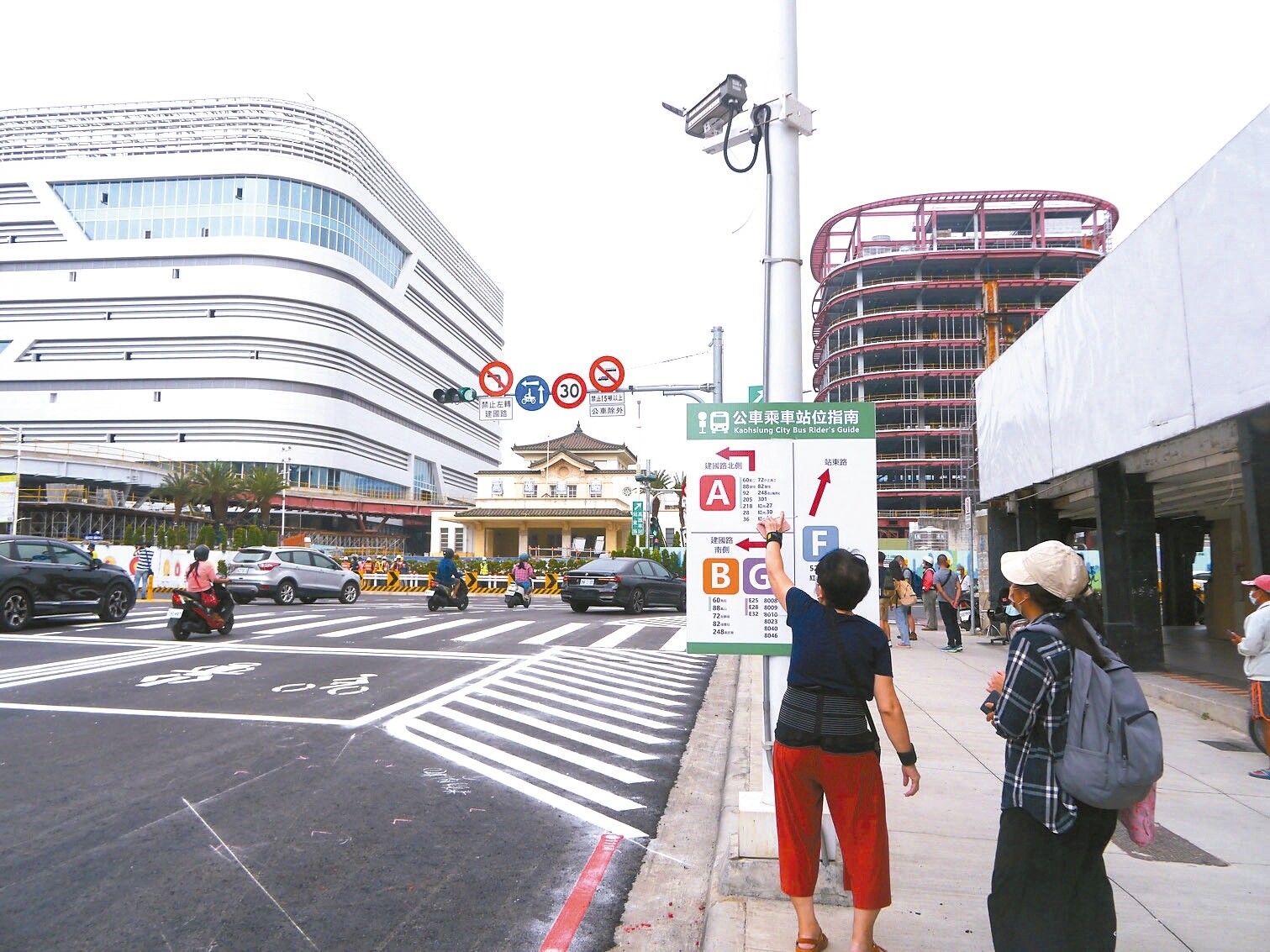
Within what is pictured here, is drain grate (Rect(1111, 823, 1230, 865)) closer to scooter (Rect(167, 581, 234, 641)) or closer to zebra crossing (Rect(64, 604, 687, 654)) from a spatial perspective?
zebra crossing (Rect(64, 604, 687, 654))

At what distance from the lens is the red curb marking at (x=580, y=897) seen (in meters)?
3.82

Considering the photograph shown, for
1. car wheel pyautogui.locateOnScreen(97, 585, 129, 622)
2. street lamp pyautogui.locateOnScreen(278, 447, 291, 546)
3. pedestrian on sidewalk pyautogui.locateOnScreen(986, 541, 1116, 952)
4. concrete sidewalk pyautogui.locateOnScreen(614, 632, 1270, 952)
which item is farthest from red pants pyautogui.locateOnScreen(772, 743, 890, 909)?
street lamp pyautogui.locateOnScreen(278, 447, 291, 546)

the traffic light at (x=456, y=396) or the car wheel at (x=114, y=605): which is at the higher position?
the traffic light at (x=456, y=396)

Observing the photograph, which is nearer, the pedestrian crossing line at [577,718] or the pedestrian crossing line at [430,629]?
the pedestrian crossing line at [577,718]

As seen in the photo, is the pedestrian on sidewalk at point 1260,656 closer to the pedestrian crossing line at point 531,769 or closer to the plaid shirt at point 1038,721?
the pedestrian crossing line at point 531,769

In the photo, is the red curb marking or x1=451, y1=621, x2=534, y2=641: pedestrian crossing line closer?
the red curb marking

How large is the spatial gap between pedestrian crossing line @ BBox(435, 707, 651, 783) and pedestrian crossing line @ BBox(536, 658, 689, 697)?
2541 mm

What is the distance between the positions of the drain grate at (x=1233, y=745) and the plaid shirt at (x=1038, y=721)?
258 inches

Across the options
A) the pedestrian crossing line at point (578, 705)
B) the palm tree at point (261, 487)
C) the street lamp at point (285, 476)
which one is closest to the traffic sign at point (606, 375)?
the pedestrian crossing line at point (578, 705)

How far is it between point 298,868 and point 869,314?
72946 mm

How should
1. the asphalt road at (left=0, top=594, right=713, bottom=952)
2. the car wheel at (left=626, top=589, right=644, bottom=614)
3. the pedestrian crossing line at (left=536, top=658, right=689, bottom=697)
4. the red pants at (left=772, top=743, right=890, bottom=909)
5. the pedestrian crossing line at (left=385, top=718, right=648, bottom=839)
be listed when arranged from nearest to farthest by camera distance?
the red pants at (left=772, top=743, right=890, bottom=909)
the asphalt road at (left=0, top=594, right=713, bottom=952)
the pedestrian crossing line at (left=385, top=718, right=648, bottom=839)
the pedestrian crossing line at (left=536, top=658, right=689, bottom=697)
the car wheel at (left=626, top=589, right=644, bottom=614)

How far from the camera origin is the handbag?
2760 millimetres

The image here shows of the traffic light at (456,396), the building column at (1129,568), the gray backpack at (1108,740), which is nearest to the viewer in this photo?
the gray backpack at (1108,740)

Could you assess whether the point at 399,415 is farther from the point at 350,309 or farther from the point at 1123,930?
the point at 1123,930
